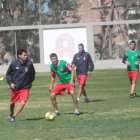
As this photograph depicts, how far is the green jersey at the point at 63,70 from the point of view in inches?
539

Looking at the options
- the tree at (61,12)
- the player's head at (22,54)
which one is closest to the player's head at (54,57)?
the player's head at (22,54)

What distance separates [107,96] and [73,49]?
966 inches

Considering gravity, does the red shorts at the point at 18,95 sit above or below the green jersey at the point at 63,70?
below

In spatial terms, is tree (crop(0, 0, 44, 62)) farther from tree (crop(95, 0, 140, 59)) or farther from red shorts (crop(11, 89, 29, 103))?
red shorts (crop(11, 89, 29, 103))

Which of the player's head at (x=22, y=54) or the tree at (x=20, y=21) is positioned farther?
the tree at (x=20, y=21)

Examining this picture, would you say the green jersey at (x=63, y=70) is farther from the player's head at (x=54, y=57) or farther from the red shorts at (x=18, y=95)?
the red shorts at (x=18, y=95)

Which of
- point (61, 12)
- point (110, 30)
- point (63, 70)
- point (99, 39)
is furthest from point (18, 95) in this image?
point (61, 12)

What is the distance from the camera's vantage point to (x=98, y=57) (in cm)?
4472

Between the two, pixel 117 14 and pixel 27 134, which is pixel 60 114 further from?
pixel 117 14

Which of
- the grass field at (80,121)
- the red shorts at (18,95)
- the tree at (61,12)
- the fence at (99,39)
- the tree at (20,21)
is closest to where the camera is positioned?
the grass field at (80,121)

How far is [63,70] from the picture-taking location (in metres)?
13.8

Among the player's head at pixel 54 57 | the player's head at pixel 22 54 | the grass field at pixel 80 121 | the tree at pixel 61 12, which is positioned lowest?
the grass field at pixel 80 121

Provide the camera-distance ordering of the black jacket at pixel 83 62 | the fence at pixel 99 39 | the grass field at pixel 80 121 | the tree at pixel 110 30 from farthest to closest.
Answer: the tree at pixel 110 30 < the fence at pixel 99 39 < the black jacket at pixel 83 62 < the grass field at pixel 80 121

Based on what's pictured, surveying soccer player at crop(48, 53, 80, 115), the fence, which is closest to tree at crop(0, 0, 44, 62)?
the fence
